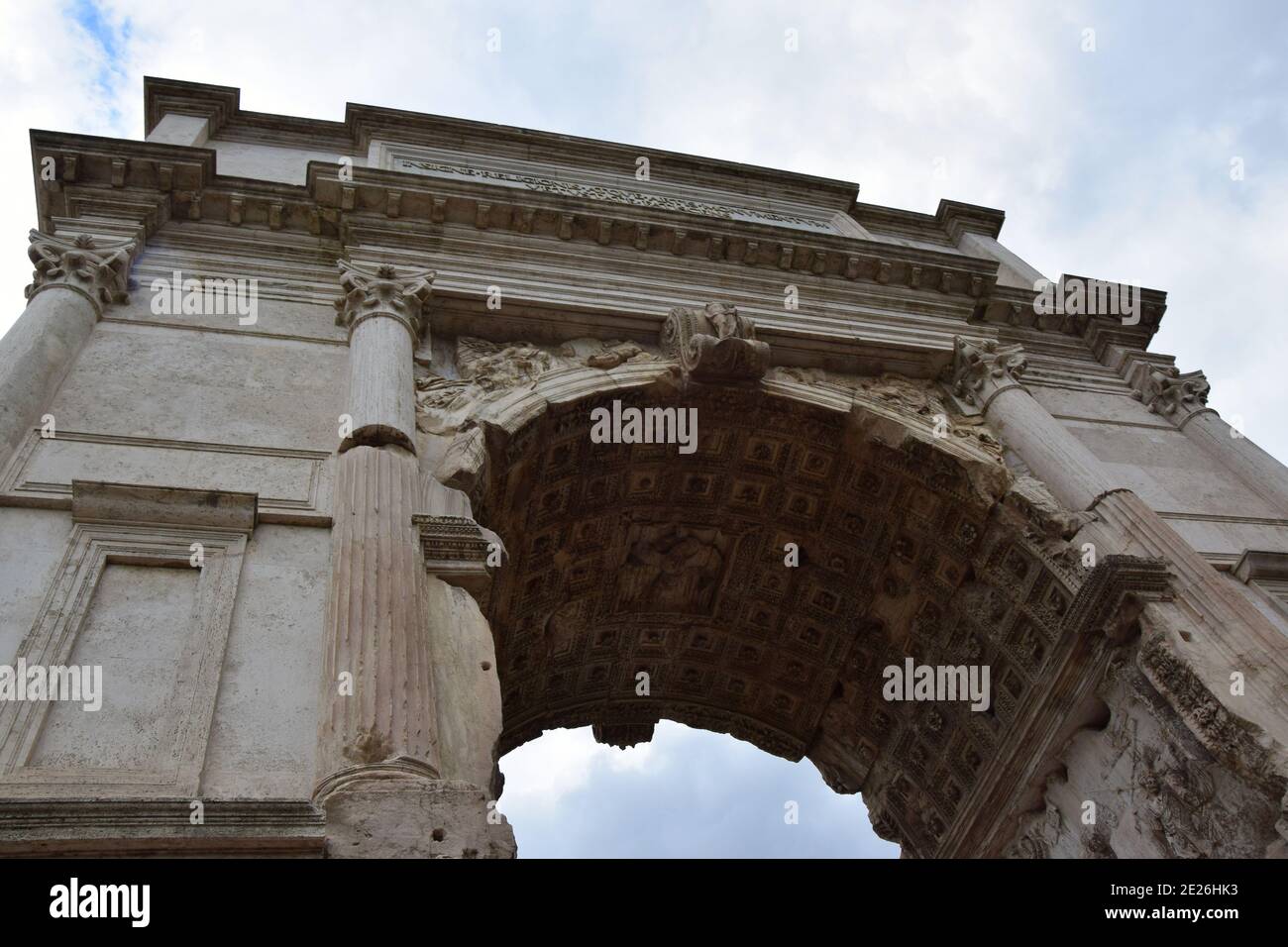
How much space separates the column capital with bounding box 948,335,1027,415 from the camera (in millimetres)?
11727

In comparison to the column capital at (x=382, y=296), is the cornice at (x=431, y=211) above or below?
above

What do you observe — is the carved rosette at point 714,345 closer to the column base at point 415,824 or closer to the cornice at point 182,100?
the column base at point 415,824

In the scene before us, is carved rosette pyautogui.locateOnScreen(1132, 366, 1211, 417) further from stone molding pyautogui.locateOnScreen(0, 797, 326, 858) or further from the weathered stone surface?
stone molding pyautogui.locateOnScreen(0, 797, 326, 858)

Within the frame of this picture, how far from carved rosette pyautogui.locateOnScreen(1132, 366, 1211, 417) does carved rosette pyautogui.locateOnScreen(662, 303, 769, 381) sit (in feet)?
17.3

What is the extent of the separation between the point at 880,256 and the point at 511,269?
4677mm

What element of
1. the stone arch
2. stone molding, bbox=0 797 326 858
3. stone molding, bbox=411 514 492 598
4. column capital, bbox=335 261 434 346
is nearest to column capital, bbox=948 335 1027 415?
the stone arch

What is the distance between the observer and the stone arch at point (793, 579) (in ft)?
32.8

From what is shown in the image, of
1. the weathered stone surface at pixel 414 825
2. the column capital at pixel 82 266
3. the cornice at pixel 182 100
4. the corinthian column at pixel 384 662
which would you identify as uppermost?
the cornice at pixel 182 100

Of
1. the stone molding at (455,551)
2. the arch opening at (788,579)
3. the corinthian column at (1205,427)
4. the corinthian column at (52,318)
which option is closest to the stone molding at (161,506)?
the corinthian column at (52,318)

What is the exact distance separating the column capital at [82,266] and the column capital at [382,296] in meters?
2.00

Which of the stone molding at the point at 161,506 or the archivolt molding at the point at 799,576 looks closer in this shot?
the stone molding at the point at 161,506
